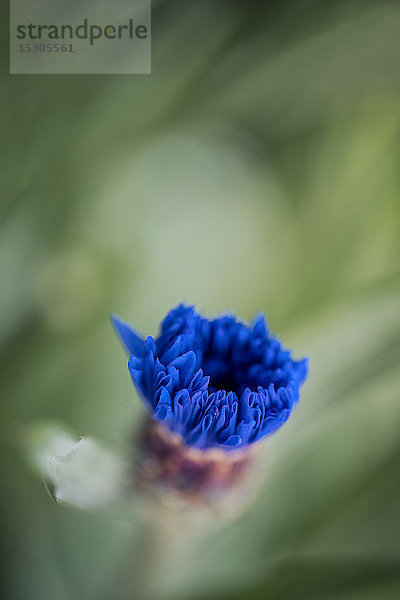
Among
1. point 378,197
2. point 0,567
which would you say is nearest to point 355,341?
point 378,197

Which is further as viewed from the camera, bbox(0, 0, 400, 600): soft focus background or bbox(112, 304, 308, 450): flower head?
bbox(0, 0, 400, 600): soft focus background

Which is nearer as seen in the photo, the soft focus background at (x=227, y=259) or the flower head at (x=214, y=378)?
the flower head at (x=214, y=378)

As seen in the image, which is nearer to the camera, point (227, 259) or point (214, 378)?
point (214, 378)

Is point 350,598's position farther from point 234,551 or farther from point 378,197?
point 378,197

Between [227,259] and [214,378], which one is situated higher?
[227,259]
